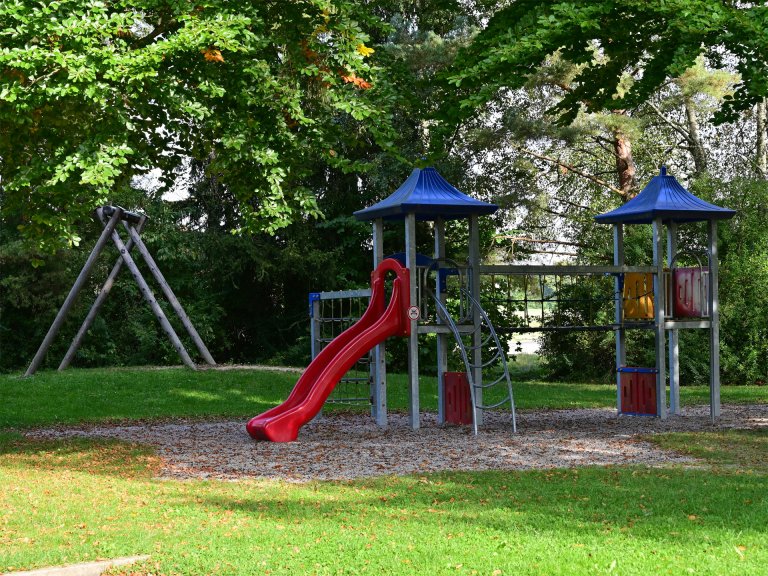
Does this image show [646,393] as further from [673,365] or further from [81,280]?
[81,280]

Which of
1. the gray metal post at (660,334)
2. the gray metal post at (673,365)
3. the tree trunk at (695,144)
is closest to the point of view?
the gray metal post at (660,334)

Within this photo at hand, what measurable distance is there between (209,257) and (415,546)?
802 inches

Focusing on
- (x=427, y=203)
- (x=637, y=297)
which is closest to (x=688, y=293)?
(x=637, y=297)

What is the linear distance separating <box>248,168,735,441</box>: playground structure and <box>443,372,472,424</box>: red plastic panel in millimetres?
53

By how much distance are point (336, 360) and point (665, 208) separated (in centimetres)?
514

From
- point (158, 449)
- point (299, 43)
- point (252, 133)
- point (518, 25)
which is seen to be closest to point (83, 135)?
point (252, 133)

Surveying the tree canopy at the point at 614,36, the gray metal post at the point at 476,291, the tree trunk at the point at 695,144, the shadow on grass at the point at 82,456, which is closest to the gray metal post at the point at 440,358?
the gray metal post at the point at 476,291

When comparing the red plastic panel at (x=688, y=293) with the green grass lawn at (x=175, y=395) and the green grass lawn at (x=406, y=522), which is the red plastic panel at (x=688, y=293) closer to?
the green grass lawn at (x=175, y=395)

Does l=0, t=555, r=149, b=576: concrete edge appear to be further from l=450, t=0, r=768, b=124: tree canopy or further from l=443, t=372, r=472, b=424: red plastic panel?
l=443, t=372, r=472, b=424: red plastic panel

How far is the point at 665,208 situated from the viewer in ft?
45.5

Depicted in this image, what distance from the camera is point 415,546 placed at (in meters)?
5.84

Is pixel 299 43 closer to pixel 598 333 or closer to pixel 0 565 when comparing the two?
pixel 0 565

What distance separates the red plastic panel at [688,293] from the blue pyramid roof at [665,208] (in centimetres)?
81

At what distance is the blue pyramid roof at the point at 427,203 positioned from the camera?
12.8m
